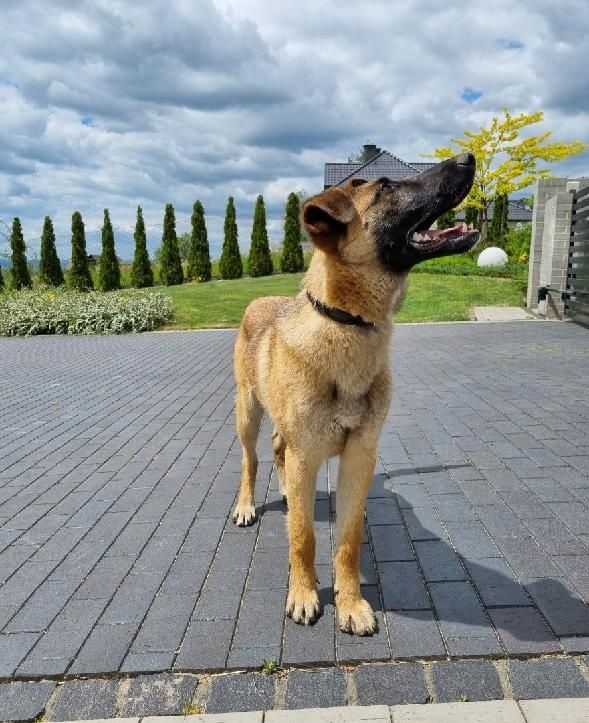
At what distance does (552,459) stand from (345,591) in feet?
8.99

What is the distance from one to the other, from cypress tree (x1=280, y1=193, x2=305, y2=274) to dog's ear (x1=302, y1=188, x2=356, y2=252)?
98.6ft

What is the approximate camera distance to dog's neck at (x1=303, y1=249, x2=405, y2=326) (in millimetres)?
2598

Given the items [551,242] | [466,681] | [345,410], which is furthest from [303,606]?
[551,242]

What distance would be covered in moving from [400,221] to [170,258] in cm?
2893

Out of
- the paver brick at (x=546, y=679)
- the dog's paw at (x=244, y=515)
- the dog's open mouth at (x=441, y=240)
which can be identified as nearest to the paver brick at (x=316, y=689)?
the paver brick at (x=546, y=679)

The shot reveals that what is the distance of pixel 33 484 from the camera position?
4.66 meters

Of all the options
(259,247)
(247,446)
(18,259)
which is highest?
(259,247)

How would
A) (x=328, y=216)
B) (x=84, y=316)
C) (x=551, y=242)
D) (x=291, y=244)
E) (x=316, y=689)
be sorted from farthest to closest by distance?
(x=291, y=244) < (x=84, y=316) < (x=551, y=242) < (x=328, y=216) < (x=316, y=689)

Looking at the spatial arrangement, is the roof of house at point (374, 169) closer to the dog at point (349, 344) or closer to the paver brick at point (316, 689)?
the dog at point (349, 344)

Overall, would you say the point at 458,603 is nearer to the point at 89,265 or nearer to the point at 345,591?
the point at 345,591

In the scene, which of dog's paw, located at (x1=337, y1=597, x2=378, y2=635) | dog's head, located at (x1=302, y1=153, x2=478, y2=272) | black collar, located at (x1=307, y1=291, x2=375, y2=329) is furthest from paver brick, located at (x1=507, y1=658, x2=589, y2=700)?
dog's head, located at (x1=302, y1=153, x2=478, y2=272)

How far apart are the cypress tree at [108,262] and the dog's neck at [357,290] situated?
2827 cm

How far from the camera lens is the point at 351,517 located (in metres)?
2.77

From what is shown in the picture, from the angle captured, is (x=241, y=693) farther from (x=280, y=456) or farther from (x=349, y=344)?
(x=280, y=456)
